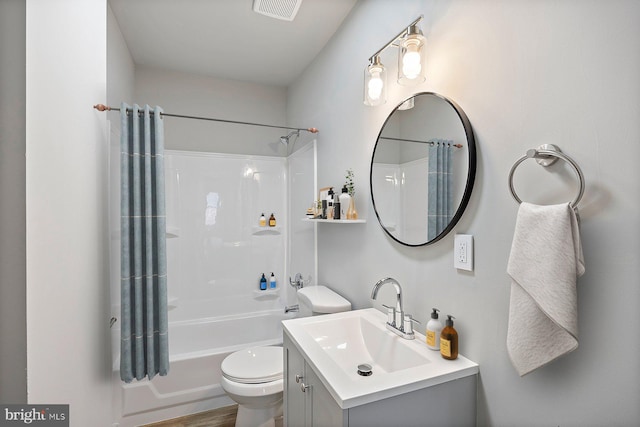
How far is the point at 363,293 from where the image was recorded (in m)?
1.71

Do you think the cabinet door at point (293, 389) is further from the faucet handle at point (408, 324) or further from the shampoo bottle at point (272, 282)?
the shampoo bottle at point (272, 282)

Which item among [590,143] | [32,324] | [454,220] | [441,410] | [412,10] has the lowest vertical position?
[441,410]

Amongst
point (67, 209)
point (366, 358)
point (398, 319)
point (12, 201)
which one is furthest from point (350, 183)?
point (12, 201)

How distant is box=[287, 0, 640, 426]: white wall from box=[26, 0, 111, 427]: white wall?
1.30 m

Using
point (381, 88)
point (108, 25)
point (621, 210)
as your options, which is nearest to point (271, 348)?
point (381, 88)

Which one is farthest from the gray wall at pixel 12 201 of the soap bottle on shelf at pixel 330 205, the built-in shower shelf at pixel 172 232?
the built-in shower shelf at pixel 172 232

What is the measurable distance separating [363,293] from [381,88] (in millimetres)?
1081

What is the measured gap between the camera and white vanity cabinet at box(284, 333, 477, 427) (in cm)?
87

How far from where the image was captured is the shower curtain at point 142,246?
5.49 ft

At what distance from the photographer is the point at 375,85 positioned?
1.42 meters

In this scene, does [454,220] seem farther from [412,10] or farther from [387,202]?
[412,10]

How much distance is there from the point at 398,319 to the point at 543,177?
2.66 ft

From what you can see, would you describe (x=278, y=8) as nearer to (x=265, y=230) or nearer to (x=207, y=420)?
(x=265, y=230)

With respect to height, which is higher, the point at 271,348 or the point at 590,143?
the point at 590,143
